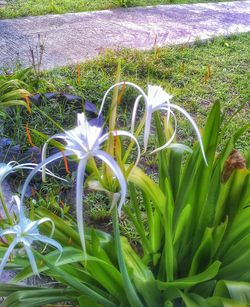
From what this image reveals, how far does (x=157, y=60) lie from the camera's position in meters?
3.87

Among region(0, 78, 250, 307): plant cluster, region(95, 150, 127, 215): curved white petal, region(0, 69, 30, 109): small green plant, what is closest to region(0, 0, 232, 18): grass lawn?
region(0, 69, 30, 109): small green plant

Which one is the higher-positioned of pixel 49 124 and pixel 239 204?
pixel 239 204

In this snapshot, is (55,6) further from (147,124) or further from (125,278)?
(147,124)

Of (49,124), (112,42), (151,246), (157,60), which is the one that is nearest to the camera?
(151,246)

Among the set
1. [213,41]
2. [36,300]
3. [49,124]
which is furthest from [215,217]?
[213,41]

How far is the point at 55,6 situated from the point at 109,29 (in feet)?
3.13

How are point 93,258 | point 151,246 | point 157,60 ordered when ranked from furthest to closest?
point 157,60, point 151,246, point 93,258

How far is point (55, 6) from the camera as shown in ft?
17.5

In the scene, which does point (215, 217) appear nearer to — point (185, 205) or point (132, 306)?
point (185, 205)

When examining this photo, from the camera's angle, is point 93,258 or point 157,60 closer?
point 93,258

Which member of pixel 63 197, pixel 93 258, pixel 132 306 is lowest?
A: pixel 63 197

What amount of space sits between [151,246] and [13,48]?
3.00 m

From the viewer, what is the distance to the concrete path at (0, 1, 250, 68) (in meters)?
4.06

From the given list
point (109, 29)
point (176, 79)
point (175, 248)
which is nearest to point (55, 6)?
point (109, 29)
